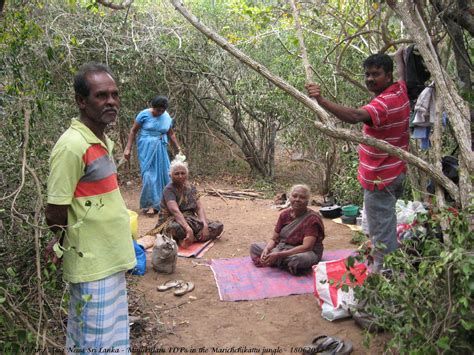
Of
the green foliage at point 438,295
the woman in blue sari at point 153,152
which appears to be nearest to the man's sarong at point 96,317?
the green foliage at point 438,295

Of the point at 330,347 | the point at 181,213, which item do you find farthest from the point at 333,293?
the point at 181,213

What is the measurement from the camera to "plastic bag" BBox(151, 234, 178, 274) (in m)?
4.50

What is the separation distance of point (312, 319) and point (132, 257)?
76.8 inches

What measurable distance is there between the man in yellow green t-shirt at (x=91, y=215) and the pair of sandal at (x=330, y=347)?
1436 mm

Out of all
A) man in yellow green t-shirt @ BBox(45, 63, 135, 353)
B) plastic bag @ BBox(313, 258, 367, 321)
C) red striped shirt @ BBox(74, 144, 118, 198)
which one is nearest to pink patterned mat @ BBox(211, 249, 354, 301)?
plastic bag @ BBox(313, 258, 367, 321)

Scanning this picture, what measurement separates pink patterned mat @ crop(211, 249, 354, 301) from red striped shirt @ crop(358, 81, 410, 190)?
1380 millimetres

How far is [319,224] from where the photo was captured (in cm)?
451

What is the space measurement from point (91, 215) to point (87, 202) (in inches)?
5.2

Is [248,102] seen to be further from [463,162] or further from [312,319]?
[463,162]

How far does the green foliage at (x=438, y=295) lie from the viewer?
6.30 ft

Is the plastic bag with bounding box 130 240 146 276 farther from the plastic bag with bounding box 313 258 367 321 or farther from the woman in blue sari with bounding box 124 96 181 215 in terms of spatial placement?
the woman in blue sari with bounding box 124 96 181 215

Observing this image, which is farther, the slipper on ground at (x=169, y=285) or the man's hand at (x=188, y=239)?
the man's hand at (x=188, y=239)

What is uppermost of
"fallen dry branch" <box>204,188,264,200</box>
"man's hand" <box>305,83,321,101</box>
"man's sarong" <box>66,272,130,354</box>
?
"man's hand" <box>305,83,321,101</box>

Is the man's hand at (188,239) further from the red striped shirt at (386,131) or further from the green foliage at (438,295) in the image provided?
the green foliage at (438,295)
